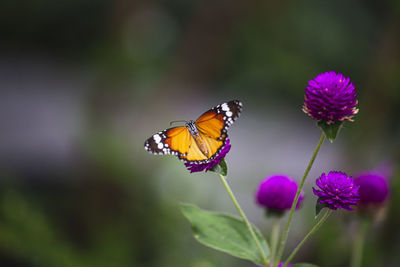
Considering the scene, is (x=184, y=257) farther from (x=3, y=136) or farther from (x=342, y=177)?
(x=3, y=136)

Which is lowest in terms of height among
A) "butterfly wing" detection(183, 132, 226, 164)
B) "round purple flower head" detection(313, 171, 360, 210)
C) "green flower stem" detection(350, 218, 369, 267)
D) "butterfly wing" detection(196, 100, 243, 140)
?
"green flower stem" detection(350, 218, 369, 267)

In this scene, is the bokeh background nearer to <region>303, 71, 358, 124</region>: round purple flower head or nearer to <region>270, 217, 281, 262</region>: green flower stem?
<region>270, 217, 281, 262</region>: green flower stem

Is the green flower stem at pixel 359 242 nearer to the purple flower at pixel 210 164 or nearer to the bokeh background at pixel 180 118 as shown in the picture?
the bokeh background at pixel 180 118

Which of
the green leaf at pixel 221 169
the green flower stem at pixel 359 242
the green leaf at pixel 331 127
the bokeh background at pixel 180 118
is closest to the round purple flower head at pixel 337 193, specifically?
the green leaf at pixel 331 127

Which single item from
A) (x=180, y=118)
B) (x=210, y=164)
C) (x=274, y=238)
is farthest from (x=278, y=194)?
(x=180, y=118)

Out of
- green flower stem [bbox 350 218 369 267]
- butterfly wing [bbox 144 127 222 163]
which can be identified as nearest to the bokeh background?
green flower stem [bbox 350 218 369 267]

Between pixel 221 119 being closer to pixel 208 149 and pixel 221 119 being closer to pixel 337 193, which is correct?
pixel 208 149
